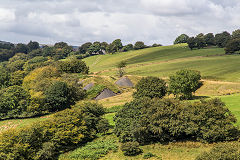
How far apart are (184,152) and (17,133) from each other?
2627 centimetres

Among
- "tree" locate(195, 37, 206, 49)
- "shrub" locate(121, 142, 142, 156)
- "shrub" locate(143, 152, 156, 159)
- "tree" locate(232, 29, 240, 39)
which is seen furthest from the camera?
"tree" locate(195, 37, 206, 49)

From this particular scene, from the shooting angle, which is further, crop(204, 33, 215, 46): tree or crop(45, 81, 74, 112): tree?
crop(204, 33, 215, 46): tree

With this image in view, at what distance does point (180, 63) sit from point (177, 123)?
328 feet

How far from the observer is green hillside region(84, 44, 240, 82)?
106m

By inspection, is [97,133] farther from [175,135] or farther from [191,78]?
[191,78]

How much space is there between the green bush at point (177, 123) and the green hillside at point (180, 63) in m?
59.1

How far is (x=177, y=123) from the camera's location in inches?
1499

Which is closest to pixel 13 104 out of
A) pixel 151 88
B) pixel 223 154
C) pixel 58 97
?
pixel 58 97

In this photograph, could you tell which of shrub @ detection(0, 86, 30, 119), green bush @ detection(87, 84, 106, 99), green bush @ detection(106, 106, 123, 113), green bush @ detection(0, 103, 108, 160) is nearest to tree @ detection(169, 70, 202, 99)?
green bush @ detection(106, 106, 123, 113)

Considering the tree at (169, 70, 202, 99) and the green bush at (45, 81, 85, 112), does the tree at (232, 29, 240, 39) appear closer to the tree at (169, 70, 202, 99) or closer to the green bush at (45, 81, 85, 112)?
the tree at (169, 70, 202, 99)

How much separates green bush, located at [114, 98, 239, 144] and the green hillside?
59.1 m

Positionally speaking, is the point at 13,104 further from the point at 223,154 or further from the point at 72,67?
the point at 223,154

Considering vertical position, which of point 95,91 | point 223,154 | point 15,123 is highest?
point 223,154

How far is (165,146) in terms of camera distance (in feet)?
124
